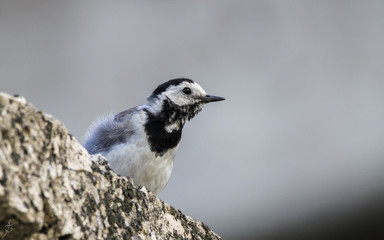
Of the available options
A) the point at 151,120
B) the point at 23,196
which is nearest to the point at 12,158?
the point at 23,196

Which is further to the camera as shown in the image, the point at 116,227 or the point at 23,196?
the point at 116,227

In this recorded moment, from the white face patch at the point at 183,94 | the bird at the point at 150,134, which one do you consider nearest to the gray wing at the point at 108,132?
the bird at the point at 150,134

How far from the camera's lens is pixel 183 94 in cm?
362

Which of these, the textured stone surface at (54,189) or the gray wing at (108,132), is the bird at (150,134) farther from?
the textured stone surface at (54,189)

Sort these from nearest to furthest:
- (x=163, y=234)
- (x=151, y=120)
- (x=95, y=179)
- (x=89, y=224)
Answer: (x=89, y=224), (x=95, y=179), (x=163, y=234), (x=151, y=120)

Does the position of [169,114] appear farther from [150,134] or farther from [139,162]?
[139,162]

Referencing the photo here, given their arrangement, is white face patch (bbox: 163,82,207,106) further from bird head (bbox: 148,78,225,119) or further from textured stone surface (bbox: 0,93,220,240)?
textured stone surface (bbox: 0,93,220,240)

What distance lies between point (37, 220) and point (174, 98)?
2.29 m

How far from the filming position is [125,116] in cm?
348

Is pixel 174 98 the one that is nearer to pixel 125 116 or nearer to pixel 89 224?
pixel 125 116

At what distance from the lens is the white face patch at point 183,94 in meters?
3.58

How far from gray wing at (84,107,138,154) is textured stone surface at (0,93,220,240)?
1.53m

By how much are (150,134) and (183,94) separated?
15.5 inches

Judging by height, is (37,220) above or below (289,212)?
below
